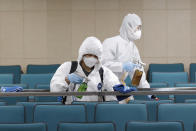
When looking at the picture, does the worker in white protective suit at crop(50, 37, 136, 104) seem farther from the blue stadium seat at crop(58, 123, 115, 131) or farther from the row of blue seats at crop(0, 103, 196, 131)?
the blue stadium seat at crop(58, 123, 115, 131)

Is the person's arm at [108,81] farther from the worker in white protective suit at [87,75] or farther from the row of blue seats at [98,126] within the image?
the row of blue seats at [98,126]

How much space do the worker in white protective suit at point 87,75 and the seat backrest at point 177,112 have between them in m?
0.67

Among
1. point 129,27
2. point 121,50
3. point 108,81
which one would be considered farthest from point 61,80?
point 129,27

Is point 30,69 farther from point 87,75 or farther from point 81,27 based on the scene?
point 87,75

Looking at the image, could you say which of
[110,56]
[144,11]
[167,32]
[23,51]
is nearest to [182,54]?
[167,32]

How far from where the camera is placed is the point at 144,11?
10.6 m

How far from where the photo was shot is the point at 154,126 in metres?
3.94

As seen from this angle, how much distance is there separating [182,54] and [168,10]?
993mm

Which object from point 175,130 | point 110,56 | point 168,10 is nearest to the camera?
point 175,130

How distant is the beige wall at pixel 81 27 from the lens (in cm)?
1062

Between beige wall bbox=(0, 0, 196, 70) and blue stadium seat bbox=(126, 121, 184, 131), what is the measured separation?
22.1 ft

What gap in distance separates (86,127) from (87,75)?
143 cm

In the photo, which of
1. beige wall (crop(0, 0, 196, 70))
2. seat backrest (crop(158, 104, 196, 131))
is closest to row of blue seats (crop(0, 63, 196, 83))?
beige wall (crop(0, 0, 196, 70))

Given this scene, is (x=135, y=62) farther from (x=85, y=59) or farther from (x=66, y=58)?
(x=66, y=58)
